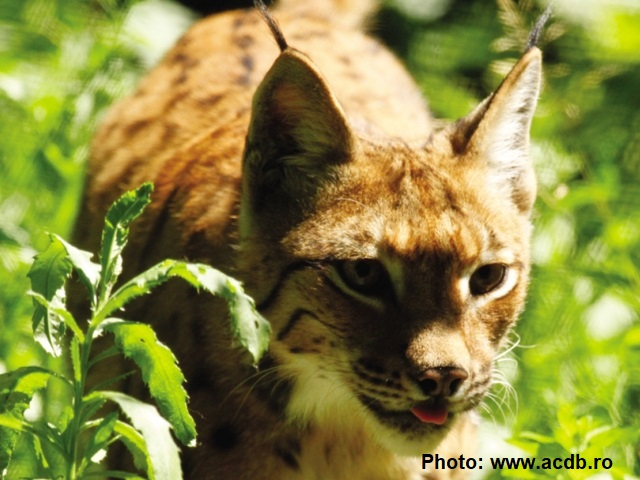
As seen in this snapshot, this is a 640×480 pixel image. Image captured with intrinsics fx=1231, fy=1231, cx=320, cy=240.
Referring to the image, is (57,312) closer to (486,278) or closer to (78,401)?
(78,401)

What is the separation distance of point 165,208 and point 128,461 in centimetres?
113

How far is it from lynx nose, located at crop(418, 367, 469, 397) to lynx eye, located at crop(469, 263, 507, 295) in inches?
16.3

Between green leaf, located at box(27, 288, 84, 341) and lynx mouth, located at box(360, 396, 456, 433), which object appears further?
lynx mouth, located at box(360, 396, 456, 433)

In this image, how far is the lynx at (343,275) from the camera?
4168 mm

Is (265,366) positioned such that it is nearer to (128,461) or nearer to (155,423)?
(128,461)

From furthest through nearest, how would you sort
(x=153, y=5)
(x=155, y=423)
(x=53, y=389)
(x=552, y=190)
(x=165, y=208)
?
(x=153, y=5) → (x=552, y=190) → (x=53, y=389) → (x=165, y=208) → (x=155, y=423)

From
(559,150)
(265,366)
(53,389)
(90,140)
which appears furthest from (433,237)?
(559,150)

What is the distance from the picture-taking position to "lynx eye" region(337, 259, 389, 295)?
421cm

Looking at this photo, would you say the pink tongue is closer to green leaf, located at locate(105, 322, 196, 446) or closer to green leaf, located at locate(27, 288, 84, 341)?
green leaf, located at locate(105, 322, 196, 446)

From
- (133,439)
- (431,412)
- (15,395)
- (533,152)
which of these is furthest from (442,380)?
(533,152)

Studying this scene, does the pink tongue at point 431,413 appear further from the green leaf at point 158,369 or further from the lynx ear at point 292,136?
the green leaf at point 158,369

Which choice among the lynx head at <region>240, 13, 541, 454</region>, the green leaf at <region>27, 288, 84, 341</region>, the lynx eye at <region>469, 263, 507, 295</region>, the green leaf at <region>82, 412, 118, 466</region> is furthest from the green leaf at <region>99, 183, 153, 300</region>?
the lynx eye at <region>469, 263, 507, 295</region>

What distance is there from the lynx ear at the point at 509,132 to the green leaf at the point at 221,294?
1578mm

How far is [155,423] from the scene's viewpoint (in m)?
3.21
